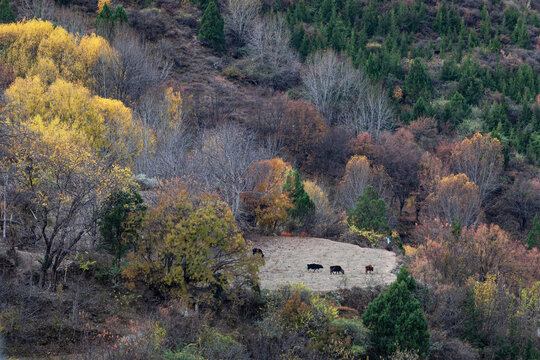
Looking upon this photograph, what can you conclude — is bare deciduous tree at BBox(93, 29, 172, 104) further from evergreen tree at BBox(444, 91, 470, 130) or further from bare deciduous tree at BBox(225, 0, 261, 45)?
evergreen tree at BBox(444, 91, 470, 130)

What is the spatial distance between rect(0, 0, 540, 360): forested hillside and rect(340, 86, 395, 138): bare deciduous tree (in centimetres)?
23

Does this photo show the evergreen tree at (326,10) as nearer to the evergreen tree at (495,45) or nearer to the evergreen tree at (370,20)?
the evergreen tree at (370,20)

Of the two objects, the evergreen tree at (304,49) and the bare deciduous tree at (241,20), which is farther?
the bare deciduous tree at (241,20)

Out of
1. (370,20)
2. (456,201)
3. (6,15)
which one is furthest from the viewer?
(370,20)

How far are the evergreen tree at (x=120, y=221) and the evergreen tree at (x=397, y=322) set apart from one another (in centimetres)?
795

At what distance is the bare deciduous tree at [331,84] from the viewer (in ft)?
198

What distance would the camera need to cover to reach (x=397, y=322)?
18.7 m

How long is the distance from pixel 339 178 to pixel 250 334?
35.8 meters

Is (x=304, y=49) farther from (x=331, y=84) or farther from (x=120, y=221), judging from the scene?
(x=120, y=221)

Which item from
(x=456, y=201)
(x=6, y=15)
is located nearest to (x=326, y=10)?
(x=6, y=15)

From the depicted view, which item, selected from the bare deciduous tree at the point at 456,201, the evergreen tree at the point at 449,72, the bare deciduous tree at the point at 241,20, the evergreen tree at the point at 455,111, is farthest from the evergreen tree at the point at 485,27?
the bare deciduous tree at the point at 456,201

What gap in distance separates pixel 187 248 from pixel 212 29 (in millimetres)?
53450

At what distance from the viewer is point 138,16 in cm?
6619

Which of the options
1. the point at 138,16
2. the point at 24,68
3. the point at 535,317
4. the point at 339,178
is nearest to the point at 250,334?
the point at 535,317
